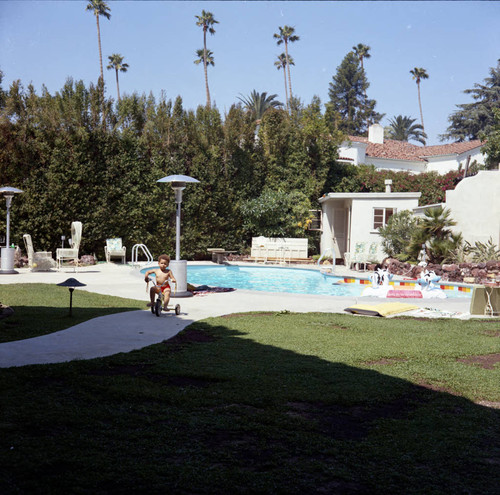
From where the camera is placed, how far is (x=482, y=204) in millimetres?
18219

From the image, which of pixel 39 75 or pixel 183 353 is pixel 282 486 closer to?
pixel 183 353

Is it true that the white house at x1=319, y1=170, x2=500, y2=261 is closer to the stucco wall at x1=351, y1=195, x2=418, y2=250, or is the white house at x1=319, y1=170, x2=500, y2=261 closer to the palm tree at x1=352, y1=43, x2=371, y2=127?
the stucco wall at x1=351, y1=195, x2=418, y2=250

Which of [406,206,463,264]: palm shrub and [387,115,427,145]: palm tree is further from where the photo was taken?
[387,115,427,145]: palm tree

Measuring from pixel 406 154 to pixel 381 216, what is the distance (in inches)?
1027

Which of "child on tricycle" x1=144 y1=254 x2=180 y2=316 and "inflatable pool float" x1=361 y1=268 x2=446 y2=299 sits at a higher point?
"child on tricycle" x1=144 y1=254 x2=180 y2=316

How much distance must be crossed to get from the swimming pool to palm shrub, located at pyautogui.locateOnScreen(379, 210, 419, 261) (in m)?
2.92

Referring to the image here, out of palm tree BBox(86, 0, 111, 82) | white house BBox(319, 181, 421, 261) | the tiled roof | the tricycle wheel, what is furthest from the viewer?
the tiled roof

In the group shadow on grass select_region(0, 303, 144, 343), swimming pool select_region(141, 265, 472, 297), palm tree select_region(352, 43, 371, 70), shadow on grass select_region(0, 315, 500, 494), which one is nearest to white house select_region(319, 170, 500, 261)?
swimming pool select_region(141, 265, 472, 297)

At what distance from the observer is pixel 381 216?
843 inches

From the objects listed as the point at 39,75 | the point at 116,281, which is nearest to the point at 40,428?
the point at 116,281

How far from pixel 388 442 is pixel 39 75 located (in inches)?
785

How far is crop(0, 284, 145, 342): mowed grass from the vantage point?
24.4ft

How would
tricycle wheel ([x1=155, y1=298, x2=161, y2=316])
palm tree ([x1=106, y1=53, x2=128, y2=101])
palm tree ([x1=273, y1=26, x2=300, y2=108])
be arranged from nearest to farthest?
tricycle wheel ([x1=155, y1=298, x2=161, y2=316])
palm tree ([x1=106, y1=53, x2=128, y2=101])
palm tree ([x1=273, y1=26, x2=300, y2=108])

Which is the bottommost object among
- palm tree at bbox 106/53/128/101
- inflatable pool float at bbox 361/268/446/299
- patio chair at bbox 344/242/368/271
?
inflatable pool float at bbox 361/268/446/299
